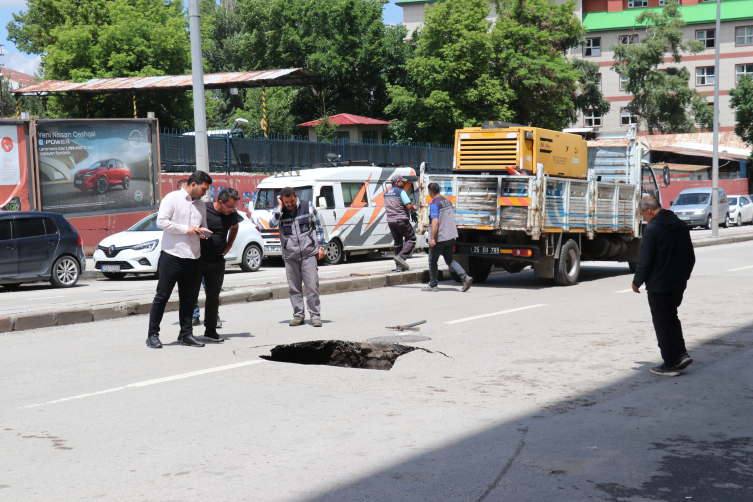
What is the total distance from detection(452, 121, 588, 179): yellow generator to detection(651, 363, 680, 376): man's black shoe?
7.55 metres

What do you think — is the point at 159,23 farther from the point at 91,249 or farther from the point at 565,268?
the point at 565,268

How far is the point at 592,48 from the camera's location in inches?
2729

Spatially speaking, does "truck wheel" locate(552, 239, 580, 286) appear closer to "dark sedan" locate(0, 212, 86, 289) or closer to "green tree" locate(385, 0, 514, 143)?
"dark sedan" locate(0, 212, 86, 289)

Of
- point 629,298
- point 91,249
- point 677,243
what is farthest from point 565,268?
point 91,249

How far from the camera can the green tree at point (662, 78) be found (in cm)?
5791

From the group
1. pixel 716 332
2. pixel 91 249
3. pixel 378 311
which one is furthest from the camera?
pixel 91 249

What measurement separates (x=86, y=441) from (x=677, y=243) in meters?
4.92

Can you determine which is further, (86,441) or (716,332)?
(716,332)

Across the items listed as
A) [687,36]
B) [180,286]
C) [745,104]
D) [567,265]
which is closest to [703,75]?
[687,36]

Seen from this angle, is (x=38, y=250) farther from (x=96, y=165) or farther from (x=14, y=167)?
(x=96, y=165)

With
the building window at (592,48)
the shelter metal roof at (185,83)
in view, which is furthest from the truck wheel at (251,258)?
the building window at (592,48)

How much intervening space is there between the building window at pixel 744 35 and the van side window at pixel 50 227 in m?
65.9

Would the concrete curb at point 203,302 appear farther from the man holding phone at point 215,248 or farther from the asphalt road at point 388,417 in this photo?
the man holding phone at point 215,248

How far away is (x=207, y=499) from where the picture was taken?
12.7 feet
